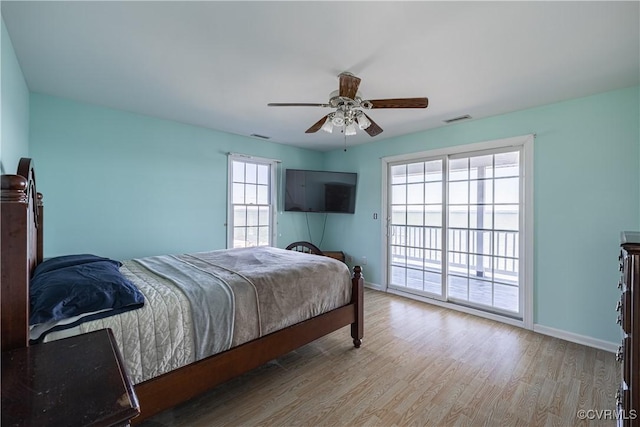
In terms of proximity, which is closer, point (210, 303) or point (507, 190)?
point (210, 303)

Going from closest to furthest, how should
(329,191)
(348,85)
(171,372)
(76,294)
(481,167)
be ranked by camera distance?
(76,294) → (171,372) → (348,85) → (481,167) → (329,191)

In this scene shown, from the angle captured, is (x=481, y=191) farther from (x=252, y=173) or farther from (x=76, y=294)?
(x=76, y=294)

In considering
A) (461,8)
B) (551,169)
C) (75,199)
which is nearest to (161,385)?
(75,199)

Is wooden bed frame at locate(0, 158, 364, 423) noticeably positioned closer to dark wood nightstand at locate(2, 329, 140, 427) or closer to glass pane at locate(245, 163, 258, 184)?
dark wood nightstand at locate(2, 329, 140, 427)

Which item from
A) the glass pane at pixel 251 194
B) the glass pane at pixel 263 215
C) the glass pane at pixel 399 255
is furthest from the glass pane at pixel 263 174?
the glass pane at pixel 399 255

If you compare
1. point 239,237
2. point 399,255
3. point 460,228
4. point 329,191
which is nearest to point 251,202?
point 239,237

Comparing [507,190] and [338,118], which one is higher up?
[338,118]

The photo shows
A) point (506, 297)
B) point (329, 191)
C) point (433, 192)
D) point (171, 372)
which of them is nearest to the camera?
point (171, 372)

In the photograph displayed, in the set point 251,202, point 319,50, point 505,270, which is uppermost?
point 319,50

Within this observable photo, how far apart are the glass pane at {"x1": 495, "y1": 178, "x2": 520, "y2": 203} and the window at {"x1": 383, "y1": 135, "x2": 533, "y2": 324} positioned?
0.4 inches

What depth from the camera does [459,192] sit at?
12.8 ft

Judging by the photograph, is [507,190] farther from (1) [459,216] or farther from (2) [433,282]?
(2) [433,282]

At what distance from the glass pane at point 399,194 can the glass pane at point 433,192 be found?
36cm

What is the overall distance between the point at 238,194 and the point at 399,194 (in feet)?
8.42
